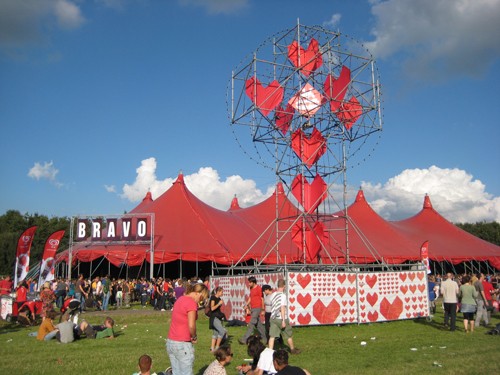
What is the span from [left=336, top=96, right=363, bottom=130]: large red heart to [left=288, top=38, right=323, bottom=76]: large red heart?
59.0 inches

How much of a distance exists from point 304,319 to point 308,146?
5218 millimetres

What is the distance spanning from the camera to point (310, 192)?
14531 mm

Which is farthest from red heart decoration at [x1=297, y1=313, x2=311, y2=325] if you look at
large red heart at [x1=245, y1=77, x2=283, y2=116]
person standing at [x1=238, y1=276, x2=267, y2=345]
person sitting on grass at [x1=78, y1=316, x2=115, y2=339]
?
large red heart at [x1=245, y1=77, x2=283, y2=116]

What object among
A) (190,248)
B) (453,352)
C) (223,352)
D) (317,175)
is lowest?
(453,352)

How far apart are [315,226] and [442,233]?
74.3ft

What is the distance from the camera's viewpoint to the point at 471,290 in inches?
425

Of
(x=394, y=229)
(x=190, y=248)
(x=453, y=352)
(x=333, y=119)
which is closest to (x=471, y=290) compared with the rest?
(x=453, y=352)

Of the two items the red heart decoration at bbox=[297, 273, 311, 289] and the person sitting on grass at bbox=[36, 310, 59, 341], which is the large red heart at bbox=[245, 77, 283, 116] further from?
the person sitting on grass at bbox=[36, 310, 59, 341]

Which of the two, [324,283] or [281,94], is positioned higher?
[281,94]

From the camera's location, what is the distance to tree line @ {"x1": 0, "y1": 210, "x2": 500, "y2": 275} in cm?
5269

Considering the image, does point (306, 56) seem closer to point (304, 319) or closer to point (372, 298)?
point (372, 298)

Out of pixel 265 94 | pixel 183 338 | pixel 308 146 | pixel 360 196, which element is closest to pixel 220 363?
pixel 183 338

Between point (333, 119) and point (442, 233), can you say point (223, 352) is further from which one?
point (442, 233)

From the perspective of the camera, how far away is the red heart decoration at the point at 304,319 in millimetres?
11711
